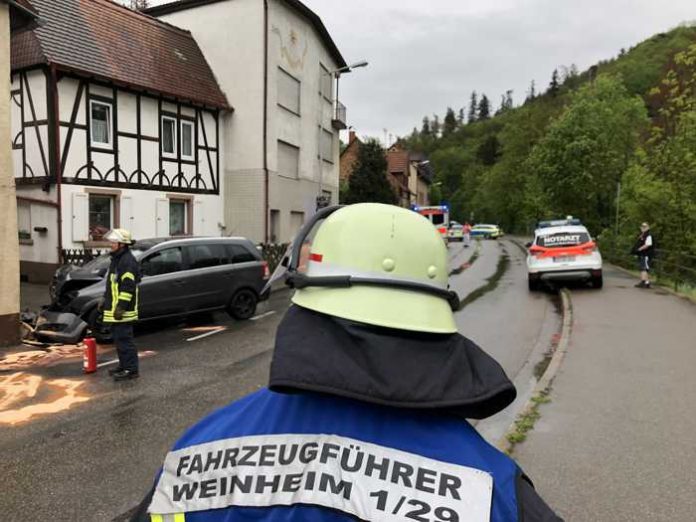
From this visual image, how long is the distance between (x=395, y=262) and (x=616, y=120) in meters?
29.1

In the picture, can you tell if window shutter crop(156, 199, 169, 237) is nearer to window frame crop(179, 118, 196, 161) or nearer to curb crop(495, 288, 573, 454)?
window frame crop(179, 118, 196, 161)

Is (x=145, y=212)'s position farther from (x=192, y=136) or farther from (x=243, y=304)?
(x=243, y=304)

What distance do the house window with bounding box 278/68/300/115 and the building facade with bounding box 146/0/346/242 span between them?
0.14 ft

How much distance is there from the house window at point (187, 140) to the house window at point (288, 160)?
4020 mm

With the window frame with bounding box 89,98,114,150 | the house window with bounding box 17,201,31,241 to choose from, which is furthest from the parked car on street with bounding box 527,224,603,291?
the house window with bounding box 17,201,31,241

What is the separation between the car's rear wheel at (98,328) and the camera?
9797mm

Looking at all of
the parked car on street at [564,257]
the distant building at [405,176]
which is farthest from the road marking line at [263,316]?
the distant building at [405,176]

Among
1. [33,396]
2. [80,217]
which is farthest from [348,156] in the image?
[33,396]

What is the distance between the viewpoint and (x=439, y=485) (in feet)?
3.63

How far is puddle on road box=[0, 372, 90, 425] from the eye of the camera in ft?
19.9

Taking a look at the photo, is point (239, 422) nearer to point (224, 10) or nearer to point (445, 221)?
point (224, 10)

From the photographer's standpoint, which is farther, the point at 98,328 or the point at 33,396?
the point at 98,328

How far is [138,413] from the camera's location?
234 inches

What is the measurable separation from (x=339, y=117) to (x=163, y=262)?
2230cm
